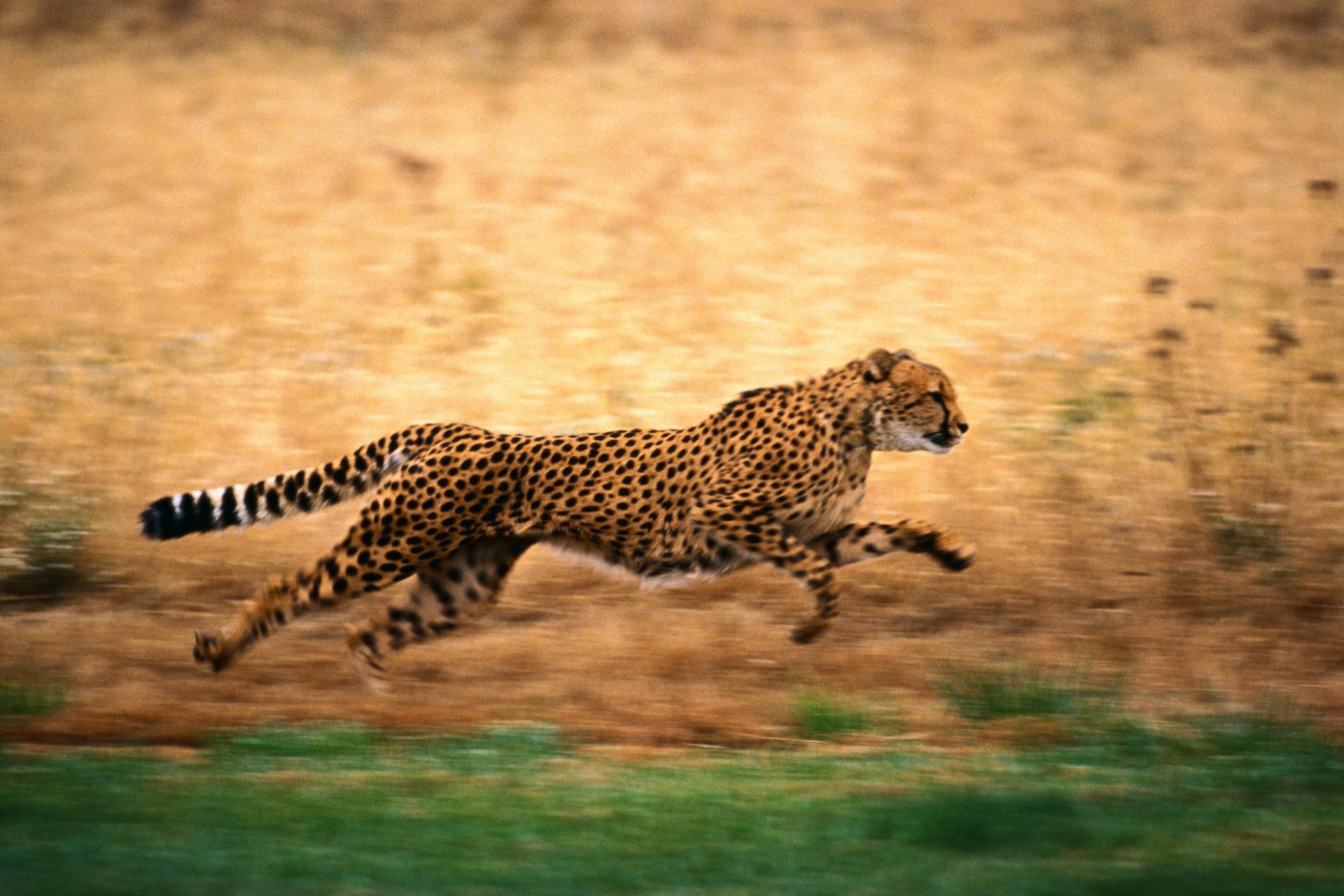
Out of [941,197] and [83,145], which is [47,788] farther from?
[83,145]

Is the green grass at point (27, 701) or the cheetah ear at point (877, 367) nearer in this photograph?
the green grass at point (27, 701)

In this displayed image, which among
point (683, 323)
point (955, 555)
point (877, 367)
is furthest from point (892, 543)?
point (683, 323)

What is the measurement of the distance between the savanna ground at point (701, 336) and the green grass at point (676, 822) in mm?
47

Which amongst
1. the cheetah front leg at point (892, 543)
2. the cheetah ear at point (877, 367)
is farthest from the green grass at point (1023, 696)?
the cheetah ear at point (877, 367)

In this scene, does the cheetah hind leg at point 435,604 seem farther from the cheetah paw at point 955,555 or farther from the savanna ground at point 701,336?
the cheetah paw at point 955,555

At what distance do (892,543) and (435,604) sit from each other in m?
1.91

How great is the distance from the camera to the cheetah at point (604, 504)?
277 inches

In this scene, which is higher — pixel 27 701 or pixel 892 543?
pixel 892 543

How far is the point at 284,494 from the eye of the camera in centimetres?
714

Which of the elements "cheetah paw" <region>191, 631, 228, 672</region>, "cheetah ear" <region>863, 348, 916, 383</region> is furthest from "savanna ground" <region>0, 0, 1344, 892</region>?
"cheetah ear" <region>863, 348, 916, 383</region>

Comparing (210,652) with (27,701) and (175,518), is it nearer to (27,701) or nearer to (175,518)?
(175,518)

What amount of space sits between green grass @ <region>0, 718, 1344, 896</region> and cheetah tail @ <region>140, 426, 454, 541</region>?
1.55 meters

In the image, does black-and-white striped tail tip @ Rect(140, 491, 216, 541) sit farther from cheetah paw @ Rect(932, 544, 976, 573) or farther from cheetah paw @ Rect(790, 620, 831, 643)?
cheetah paw @ Rect(932, 544, 976, 573)

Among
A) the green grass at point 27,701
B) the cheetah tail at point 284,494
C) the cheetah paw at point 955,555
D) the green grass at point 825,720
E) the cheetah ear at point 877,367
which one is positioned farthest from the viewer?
the cheetah ear at point 877,367
